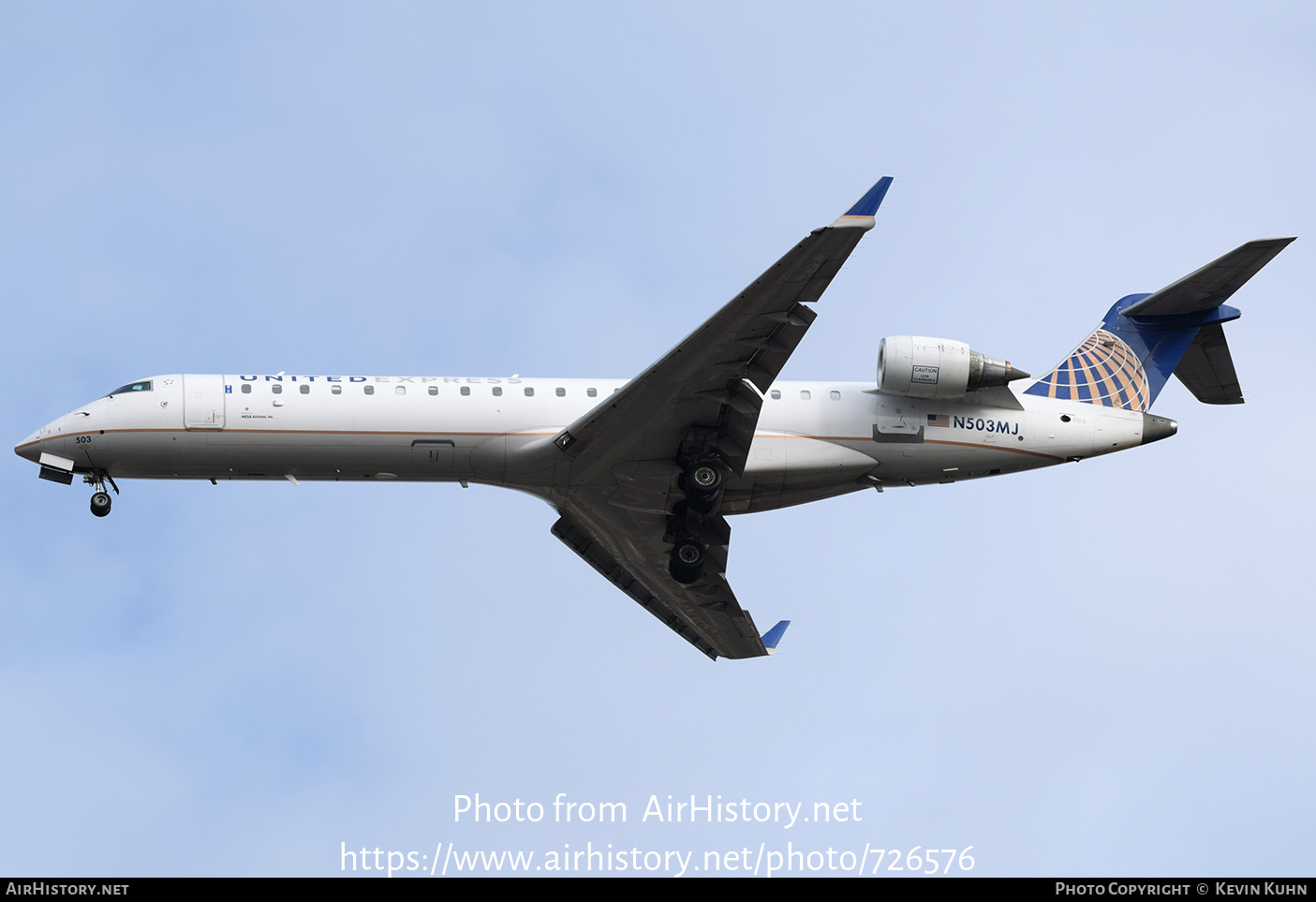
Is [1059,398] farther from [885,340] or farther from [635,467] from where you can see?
[635,467]

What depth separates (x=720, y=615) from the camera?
32.4 meters

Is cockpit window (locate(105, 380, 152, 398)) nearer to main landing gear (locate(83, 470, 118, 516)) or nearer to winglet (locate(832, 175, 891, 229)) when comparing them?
main landing gear (locate(83, 470, 118, 516))

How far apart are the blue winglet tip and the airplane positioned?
227cm

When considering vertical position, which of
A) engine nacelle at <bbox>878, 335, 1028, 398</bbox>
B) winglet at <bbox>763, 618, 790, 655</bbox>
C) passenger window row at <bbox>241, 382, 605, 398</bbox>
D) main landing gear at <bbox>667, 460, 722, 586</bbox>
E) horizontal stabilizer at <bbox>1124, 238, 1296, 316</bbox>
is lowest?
winglet at <bbox>763, 618, 790, 655</bbox>

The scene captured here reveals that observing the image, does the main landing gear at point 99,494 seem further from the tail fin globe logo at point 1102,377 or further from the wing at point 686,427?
the tail fin globe logo at point 1102,377

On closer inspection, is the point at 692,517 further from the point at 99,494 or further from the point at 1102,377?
the point at 99,494

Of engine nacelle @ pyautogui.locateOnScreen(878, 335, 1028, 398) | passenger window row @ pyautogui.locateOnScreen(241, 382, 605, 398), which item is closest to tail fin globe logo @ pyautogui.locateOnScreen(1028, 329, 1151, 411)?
engine nacelle @ pyautogui.locateOnScreen(878, 335, 1028, 398)

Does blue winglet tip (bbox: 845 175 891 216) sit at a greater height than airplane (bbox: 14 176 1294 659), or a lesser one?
greater

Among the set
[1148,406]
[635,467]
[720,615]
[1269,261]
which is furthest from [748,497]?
[1269,261]

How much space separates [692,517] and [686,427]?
2.64 metres

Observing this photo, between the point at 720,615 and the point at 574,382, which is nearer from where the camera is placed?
the point at 574,382

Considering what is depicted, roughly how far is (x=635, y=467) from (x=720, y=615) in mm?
6154

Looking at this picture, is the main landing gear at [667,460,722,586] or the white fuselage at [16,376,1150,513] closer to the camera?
the white fuselage at [16,376,1150,513]

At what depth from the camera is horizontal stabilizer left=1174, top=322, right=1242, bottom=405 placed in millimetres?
31391
